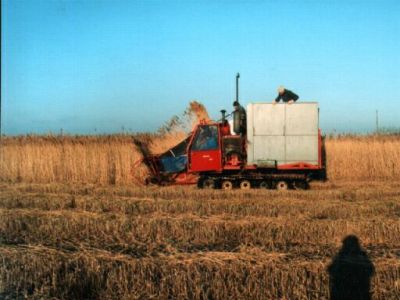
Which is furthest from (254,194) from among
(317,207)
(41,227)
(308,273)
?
(308,273)

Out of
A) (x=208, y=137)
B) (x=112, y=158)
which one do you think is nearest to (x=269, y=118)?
(x=208, y=137)

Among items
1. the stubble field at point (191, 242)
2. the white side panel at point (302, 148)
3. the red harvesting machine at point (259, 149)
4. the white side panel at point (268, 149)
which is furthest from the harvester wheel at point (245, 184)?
the white side panel at point (302, 148)

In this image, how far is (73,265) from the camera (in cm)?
705

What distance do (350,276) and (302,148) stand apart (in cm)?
897

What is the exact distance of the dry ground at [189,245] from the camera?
6402 millimetres

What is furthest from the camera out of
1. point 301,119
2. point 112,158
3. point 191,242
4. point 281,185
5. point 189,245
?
point 112,158

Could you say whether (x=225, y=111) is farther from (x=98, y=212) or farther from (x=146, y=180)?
(x=98, y=212)

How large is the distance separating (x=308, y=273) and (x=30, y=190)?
40.4 feet

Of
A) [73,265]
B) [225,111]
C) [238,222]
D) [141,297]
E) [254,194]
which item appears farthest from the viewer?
[225,111]

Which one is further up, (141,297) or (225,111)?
(225,111)

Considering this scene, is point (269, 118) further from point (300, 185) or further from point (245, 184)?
point (300, 185)

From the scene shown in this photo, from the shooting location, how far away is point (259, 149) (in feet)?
50.9

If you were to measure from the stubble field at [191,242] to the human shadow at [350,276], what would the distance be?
0.04 m

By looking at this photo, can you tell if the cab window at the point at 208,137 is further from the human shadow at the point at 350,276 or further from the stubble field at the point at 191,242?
the human shadow at the point at 350,276
